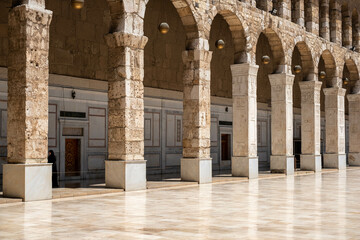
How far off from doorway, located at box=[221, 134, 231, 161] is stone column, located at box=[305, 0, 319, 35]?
6381 mm

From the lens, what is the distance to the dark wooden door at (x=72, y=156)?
59.4 ft

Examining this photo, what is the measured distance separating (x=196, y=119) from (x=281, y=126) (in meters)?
5.87

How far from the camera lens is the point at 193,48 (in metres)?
16.7

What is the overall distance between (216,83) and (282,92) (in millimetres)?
4367

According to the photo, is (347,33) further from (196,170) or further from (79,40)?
(79,40)

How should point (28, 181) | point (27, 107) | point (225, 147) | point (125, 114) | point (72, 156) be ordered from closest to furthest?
point (28, 181) → point (27, 107) → point (125, 114) → point (72, 156) → point (225, 147)

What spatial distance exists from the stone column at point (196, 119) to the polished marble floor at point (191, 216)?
287 centimetres

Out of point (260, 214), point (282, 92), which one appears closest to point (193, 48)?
point (282, 92)

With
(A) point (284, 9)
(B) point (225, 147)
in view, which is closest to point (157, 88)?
(A) point (284, 9)

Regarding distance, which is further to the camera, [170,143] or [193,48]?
[170,143]

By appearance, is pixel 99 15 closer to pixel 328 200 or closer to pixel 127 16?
pixel 127 16

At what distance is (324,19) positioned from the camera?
25125 millimetres

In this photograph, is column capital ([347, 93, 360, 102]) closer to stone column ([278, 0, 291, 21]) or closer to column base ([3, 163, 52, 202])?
stone column ([278, 0, 291, 21])

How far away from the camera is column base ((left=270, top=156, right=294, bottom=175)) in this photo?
68.6 feet
